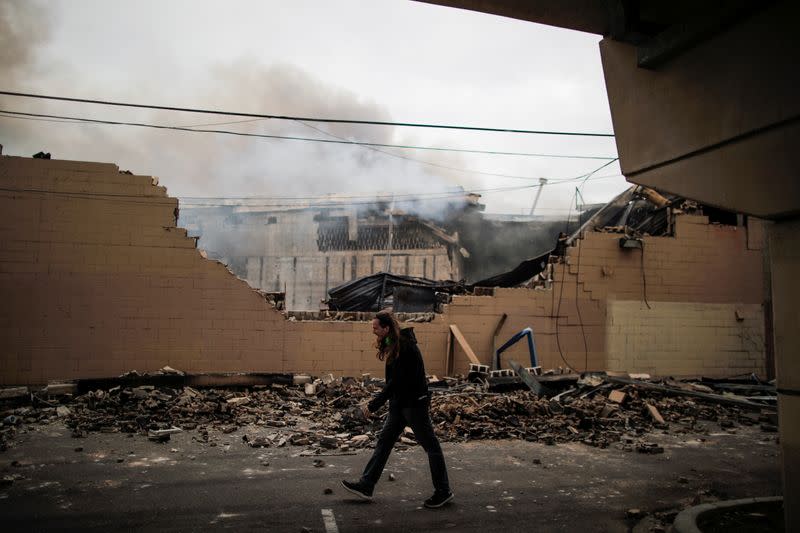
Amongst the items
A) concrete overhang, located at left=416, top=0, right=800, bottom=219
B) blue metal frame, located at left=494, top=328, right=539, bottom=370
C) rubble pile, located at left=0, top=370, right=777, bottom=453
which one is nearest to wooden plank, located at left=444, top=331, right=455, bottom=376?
blue metal frame, located at left=494, top=328, right=539, bottom=370

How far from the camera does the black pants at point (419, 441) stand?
582 centimetres

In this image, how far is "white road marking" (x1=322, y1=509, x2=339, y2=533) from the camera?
5.10 meters

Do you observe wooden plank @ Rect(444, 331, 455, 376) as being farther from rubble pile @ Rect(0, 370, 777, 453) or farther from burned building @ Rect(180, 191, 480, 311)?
burned building @ Rect(180, 191, 480, 311)

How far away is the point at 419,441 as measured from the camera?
231 inches

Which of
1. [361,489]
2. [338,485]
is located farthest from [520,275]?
[361,489]

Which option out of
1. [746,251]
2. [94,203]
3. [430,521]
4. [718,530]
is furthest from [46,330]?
[746,251]

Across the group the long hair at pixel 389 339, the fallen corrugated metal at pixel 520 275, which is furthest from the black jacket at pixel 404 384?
the fallen corrugated metal at pixel 520 275

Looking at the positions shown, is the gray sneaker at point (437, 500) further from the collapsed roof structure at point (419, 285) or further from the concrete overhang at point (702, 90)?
the collapsed roof structure at point (419, 285)

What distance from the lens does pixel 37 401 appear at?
10500 mm

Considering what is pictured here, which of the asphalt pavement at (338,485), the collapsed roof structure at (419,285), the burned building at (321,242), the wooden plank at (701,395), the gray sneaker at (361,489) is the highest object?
the burned building at (321,242)

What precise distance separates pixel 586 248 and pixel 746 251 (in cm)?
466

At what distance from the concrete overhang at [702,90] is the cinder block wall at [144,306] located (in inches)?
361

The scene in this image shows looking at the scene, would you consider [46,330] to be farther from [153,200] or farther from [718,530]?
[718,530]

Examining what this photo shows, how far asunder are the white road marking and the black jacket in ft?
3.31
